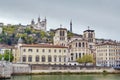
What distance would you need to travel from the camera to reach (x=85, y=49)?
88.6 meters

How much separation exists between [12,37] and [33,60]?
5335 cm

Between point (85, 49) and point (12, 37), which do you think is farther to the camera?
point (12, 37)

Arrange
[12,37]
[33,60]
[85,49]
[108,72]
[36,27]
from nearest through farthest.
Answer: [108,72] < [33,60] < [85,49] < [12,37] < [36,27]

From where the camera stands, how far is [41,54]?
240 feet

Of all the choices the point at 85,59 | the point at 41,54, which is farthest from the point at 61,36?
the point at 41,54

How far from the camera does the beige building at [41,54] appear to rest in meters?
71.8

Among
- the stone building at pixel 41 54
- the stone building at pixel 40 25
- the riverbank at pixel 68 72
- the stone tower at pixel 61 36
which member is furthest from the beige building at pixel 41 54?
the stone building at pixel 40 25

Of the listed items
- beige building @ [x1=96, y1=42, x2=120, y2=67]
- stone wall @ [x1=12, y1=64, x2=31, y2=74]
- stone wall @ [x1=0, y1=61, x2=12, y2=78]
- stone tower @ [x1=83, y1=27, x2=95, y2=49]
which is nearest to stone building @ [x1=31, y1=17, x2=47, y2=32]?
stone tower @ [x1=83, y1=27, x2=95, y2=49]

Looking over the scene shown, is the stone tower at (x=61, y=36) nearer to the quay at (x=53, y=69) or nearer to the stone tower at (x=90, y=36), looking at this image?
the stone tower at (x=90, y=36)

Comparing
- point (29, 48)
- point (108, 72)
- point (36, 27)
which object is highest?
point (36, 27)

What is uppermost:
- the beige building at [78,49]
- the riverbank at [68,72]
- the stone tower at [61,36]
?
the stone tower at [61,36]

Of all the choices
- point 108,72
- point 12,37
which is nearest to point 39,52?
point 108,72

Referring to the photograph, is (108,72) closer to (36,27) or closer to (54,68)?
(54,68)

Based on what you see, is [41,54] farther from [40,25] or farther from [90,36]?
[40,25]
